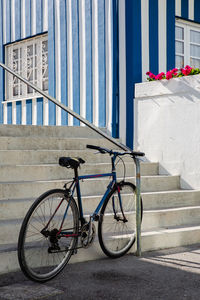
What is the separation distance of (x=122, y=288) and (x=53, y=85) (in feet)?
19.0

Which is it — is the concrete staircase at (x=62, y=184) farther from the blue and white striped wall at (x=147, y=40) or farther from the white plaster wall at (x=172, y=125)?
the blue and white striped wall at (x=147, y=40)

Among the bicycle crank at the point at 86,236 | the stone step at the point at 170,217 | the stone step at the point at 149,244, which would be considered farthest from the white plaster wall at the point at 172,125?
the bicycle crank at the point at 86,236

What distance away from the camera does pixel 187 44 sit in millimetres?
9352

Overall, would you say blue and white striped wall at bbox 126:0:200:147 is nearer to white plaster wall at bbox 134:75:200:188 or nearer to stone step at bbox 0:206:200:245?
white plaster wall at bbox 134:75:200:188

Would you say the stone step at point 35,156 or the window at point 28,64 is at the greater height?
the window at point 28,64

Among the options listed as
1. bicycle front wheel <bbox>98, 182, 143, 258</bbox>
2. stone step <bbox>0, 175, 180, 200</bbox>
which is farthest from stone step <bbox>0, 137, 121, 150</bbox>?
bicycle front wheel <bbox>98, 182, 143, 258</bbox>

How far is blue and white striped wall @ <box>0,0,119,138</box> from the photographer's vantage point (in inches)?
330

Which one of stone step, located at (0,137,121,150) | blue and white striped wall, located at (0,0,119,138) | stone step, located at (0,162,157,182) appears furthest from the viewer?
blue and white striped wall, located at (0,0,119,138)

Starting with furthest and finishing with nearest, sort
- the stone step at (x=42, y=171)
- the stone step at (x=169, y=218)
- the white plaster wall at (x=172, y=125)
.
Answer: the white plaster wall at (x=172, y=125), the stone step at (x=169, y=218), the stone step at (x=42, y=171)

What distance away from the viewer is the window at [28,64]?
32.4 ft

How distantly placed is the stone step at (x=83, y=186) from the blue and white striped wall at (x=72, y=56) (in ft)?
5.14

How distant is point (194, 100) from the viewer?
7.04 metres

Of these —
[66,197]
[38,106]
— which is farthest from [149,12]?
[66,197]

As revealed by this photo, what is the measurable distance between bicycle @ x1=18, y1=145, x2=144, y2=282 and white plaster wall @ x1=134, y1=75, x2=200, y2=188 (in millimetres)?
2005
